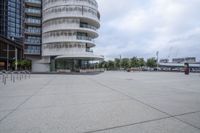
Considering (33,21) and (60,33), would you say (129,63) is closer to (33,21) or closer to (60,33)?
(60,33)

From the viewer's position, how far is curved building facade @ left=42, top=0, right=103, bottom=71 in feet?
151

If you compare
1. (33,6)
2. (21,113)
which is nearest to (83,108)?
(21,113)

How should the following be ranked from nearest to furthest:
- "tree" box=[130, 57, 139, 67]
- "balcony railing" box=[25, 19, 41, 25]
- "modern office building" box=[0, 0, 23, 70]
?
1. "balcony railing" box=[25, 19, 41, 25]
2. "modern office building" box=[0, 0, 23, 70]
3. "tree" box=[130, 57, 139, 67]

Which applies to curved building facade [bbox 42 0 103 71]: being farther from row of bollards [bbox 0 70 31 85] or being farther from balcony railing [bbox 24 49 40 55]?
row of bollards [bbox 0 70 31 85]

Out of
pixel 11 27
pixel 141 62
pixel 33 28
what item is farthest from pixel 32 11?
pixel 141 62

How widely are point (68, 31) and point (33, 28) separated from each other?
15350 millimetres

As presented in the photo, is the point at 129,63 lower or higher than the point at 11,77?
higher

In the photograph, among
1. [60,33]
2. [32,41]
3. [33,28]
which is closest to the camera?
[60,33]

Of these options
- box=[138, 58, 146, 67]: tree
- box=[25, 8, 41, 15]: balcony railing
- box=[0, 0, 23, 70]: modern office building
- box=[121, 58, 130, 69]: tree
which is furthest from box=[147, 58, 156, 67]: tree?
box=[0, 0, 23, 70]: modern office building

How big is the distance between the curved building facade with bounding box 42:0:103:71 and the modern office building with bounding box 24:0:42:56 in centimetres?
604

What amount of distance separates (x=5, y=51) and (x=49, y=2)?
2937 cm

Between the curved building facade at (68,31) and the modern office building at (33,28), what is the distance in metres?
6.04

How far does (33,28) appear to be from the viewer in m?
54.2

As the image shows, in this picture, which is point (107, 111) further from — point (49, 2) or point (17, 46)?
point (17, 46)
